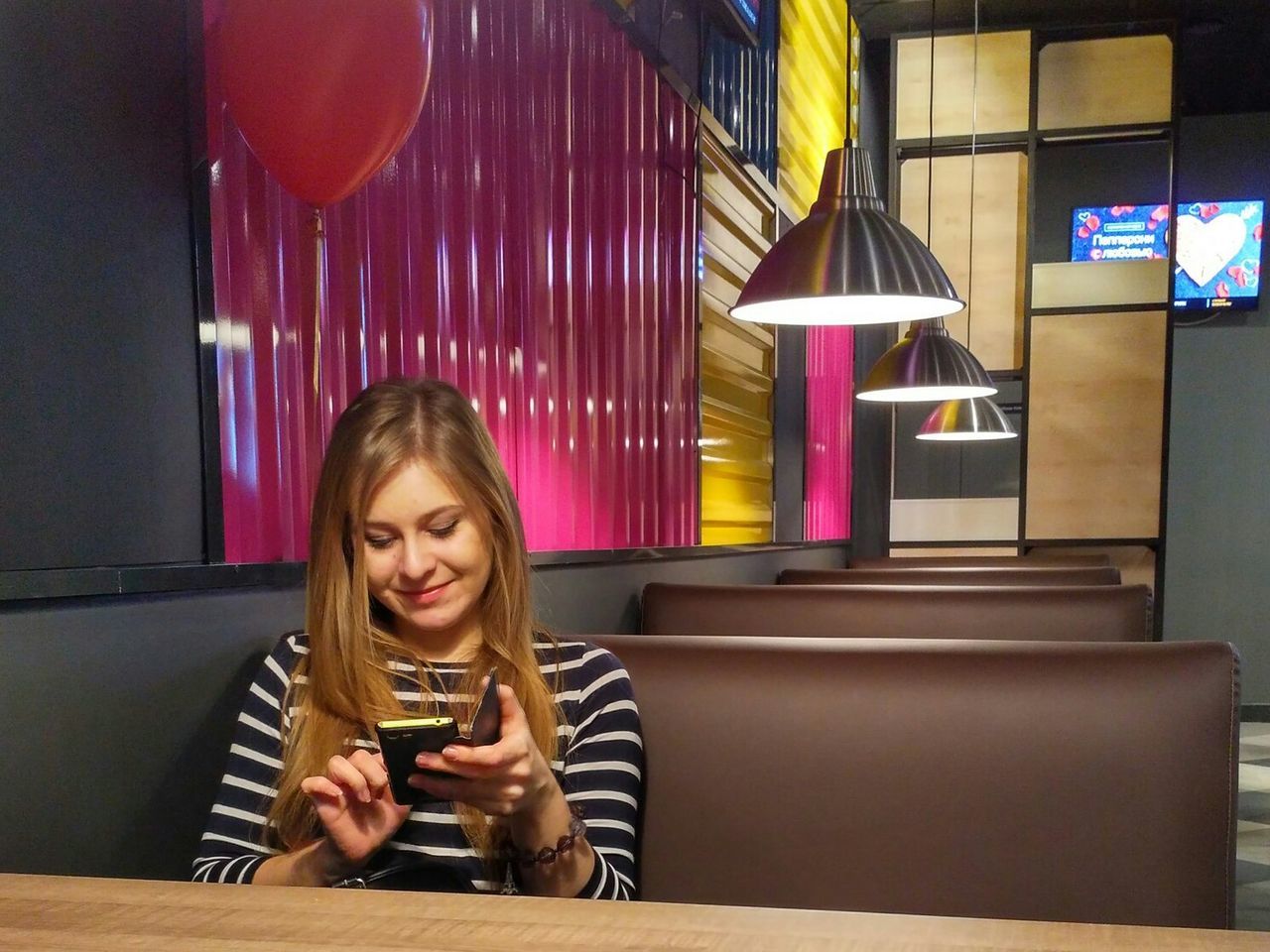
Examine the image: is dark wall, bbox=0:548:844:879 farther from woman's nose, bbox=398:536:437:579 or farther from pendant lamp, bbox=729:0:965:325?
pendant lamp, bbox=729:0:965:325

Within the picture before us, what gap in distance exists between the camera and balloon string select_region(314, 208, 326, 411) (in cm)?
147

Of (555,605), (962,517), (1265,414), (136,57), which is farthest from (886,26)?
(136,57)

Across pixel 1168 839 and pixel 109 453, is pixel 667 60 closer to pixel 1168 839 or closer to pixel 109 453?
pixel 109 453

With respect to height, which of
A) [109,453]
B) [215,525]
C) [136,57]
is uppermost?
[136,57]

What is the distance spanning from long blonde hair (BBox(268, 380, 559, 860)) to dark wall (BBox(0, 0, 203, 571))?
0.21m

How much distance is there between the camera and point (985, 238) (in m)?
5.51

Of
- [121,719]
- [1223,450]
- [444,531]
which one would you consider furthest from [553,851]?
[1223,450]

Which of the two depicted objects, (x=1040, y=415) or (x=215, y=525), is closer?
(x=215, y=525)

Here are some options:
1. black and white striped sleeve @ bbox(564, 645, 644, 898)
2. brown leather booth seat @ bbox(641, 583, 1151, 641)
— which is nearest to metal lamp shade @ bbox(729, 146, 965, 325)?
brown leather booth seat @ bbox(641, 583, 1151, 641)

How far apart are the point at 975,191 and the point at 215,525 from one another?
508 cm

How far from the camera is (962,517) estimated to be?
219 inches

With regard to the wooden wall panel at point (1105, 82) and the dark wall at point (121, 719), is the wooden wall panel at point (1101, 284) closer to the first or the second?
the wooden wall panel at point (1105, 82)

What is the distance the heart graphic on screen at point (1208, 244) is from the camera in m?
6.09

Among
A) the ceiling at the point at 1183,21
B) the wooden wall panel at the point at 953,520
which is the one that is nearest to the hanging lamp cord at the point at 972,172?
the ceiling at the point at 1183,21
